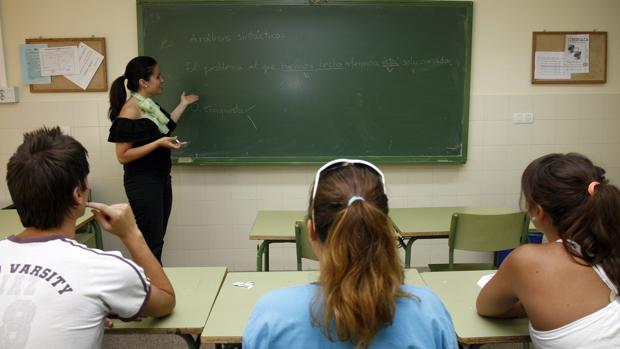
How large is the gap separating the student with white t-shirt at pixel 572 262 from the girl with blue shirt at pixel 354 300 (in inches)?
19.4

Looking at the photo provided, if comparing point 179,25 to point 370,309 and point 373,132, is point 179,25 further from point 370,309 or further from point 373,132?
point 370,309

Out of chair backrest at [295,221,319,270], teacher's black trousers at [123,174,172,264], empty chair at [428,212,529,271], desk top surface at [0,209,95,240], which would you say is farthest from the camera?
teacher's black trousers at [123,174,172,264]

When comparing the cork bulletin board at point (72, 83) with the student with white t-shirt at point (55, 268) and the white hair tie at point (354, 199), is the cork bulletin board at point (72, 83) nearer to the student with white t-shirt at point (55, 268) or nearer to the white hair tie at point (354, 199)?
the student with white t-shirt at point (55, 268)

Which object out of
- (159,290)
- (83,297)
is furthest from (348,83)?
(83,297)

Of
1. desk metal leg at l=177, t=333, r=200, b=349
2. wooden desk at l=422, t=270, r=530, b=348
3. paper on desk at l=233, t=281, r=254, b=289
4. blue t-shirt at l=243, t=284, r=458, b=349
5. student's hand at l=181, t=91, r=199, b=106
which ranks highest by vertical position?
student's hand at l=181, t=91, r=199, b=106

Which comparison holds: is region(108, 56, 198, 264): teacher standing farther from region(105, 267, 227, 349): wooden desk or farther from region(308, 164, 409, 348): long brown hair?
region(308, 164, 409, 348): long brown hair

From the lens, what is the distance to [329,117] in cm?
393

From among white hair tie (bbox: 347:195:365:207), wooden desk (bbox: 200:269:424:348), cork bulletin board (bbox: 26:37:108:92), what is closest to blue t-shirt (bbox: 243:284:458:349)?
white hair tie (bbox: 347:195:365:207)

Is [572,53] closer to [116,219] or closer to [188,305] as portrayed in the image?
[188,305]

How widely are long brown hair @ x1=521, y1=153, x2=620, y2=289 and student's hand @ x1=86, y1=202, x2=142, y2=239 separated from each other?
1.31 metres

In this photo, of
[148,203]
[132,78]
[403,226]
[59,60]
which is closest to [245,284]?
[403,226]

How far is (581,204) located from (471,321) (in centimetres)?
56

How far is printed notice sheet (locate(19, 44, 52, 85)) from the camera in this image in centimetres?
379

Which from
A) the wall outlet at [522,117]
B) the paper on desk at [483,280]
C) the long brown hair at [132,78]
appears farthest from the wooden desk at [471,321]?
the wall outlet at [522,117]
